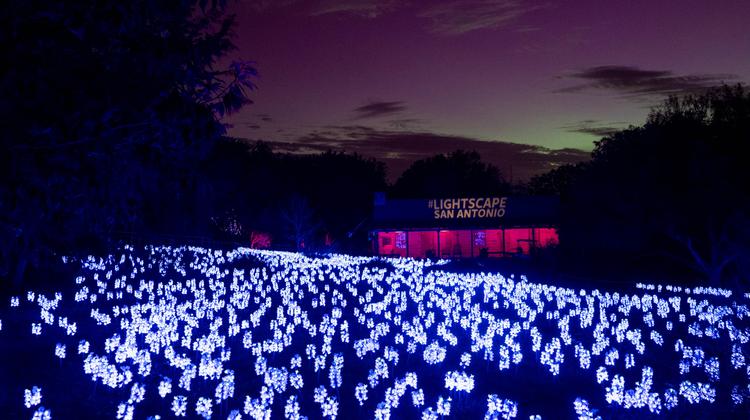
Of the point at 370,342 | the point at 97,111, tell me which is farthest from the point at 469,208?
the point at 97,111

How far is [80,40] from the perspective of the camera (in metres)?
5.18

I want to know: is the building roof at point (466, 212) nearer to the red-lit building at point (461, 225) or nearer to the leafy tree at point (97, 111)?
the red-lit building at point (461, 225)

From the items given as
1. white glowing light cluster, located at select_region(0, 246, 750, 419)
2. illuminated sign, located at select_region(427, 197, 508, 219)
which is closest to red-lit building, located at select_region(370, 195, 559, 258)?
illuminated sign, located at select_region(427, 197, 508, 219)

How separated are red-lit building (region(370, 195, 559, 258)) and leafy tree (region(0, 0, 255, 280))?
3495cm

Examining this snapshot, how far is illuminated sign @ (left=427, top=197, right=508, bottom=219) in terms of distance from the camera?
42031 mm

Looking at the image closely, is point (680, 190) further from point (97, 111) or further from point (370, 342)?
point (97, 111)

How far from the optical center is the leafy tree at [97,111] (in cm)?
472

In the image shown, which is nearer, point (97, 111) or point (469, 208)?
point (97, 111)

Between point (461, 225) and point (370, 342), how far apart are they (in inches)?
1174

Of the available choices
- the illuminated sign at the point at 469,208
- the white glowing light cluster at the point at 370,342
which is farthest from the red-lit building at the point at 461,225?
the white glowing light cluster at the point at 370,342

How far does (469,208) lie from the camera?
42.3 m

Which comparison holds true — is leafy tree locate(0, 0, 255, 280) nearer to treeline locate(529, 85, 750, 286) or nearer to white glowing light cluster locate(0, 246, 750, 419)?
white glowing light cluster locate(0, 246, 750, 419)

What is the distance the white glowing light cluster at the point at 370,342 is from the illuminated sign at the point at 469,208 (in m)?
19.3

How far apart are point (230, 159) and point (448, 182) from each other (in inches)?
892
